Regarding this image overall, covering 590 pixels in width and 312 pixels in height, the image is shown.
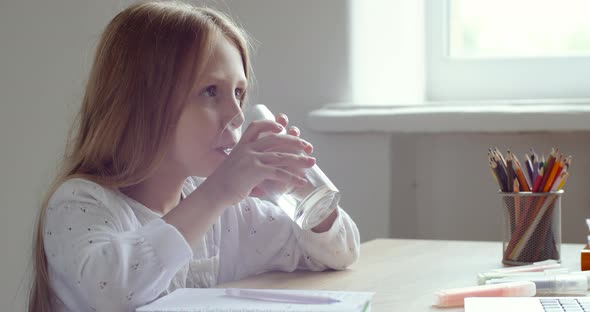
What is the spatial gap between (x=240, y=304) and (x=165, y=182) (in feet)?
1.17

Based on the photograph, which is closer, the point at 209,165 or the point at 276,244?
the point at 209,165

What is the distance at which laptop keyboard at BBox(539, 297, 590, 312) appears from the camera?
713mm

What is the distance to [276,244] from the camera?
1.06 meters

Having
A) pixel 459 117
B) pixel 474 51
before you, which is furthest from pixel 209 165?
pixel 474 51

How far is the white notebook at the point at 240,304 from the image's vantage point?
650 mm

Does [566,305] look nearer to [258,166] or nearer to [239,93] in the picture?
[258,166]

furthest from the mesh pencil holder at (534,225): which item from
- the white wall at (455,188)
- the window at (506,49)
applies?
Result: the window at (506,49)

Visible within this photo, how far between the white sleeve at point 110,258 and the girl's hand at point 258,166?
0.24ft

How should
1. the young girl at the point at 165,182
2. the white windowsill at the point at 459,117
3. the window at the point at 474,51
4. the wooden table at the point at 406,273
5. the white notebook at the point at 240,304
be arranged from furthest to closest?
the window at the point at 474,51 → the white windowsill at the point at 459,117 → the wooden table at the point at 406,273 → the young girl at the point at 165,182 → the white notebook at the point at 240,304

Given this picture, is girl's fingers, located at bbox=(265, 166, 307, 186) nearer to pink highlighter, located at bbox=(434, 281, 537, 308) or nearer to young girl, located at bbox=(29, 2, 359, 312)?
young girl, located at bbox=(29, 2, 359, 312)

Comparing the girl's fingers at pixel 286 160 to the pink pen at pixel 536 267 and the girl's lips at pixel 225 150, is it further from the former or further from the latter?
the pink pen at pixel 536 267

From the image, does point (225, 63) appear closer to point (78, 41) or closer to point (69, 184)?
point (69, 184)

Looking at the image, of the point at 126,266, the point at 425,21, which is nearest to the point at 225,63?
the point at 126,266

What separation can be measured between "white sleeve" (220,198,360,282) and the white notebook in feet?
0.98
